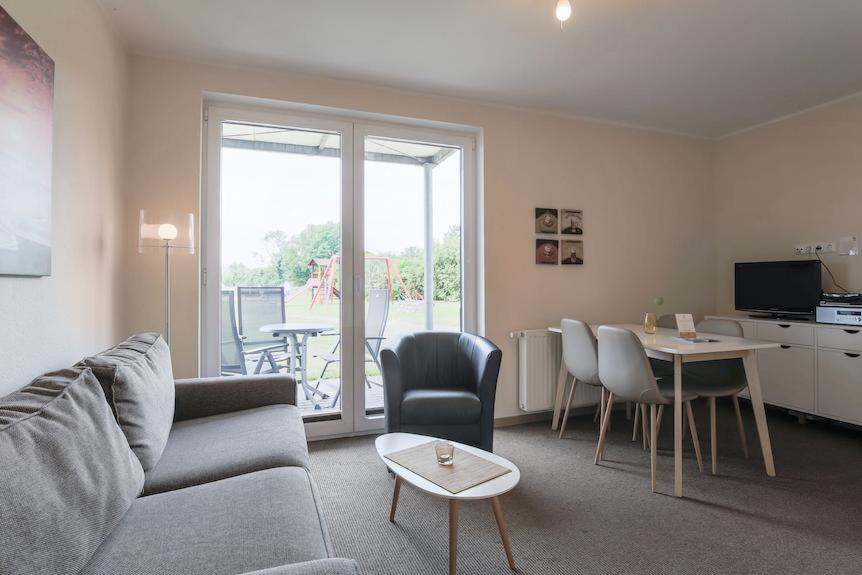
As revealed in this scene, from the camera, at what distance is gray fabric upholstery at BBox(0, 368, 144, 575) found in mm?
869

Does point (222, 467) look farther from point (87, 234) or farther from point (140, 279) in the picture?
point (140, 279)

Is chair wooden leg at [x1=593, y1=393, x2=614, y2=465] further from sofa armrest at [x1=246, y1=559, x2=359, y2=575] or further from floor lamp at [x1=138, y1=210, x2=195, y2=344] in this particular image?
floor lamp at [x1=138, y1=210, x2=195, y2=344]

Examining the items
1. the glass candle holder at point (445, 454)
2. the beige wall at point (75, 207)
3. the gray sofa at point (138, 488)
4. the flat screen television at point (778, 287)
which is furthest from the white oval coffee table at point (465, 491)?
the flat screen television at point (778, 287)

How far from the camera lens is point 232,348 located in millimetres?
3078

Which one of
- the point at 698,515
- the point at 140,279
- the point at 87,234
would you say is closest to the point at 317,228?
the point at 140,279

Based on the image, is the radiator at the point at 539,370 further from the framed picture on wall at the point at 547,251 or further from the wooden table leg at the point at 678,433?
the wooden table leg at the point at 678,433

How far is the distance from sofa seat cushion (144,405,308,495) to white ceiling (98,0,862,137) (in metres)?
2.20

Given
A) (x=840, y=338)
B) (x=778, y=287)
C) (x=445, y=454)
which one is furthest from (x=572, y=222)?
(x=445, y=454)

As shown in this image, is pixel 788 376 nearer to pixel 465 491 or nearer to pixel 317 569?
pixel 465 491

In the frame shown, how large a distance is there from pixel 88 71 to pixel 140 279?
3.97ft

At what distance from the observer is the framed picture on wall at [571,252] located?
3830 mm

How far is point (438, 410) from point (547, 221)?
2038 millimetres

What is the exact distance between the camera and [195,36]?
8.50 feet

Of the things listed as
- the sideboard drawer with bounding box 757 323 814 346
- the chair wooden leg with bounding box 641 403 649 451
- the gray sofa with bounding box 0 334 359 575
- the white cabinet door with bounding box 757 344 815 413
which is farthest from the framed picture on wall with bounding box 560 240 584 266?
the gray sofa with bounding box 0 334 359 575
